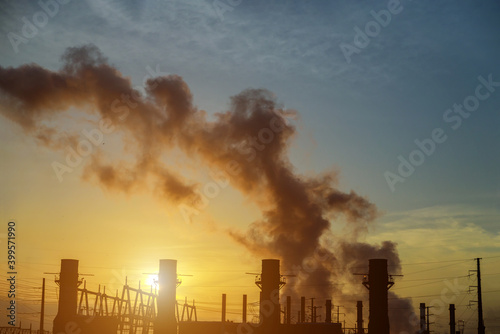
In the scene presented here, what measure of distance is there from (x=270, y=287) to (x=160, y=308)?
8615 millimetres

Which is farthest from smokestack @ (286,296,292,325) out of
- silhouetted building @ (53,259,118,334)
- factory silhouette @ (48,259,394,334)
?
silhouetted building @ (53,259,118,334)

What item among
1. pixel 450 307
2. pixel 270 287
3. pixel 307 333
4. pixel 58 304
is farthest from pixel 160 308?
pixel 450 307

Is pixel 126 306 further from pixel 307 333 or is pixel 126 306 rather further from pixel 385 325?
pixel 385 325

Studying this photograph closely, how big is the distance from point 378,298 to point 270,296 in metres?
8.17

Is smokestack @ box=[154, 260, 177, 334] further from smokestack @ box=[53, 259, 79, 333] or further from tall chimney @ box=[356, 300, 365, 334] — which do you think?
tall chimney @ box=[356, 300, 365, 334]

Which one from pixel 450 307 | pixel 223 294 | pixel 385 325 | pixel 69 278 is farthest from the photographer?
pixel 223 294

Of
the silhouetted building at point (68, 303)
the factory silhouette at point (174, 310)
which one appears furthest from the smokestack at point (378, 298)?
the silhouetted building at point (68, 303)

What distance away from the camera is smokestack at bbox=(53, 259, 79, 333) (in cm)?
5038

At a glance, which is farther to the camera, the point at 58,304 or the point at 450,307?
the point at 450,307

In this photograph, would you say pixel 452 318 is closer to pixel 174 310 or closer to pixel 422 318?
pixel 422 318

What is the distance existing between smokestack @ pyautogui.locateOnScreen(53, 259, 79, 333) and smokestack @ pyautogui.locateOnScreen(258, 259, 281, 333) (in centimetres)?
1724

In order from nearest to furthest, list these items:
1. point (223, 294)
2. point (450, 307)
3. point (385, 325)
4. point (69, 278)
Answer: point (385, 325)
point (69, 278)
point (450, 307)
point (223, 294)

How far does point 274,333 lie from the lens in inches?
1815

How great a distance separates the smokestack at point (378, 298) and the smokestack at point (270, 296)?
7.15 metres
